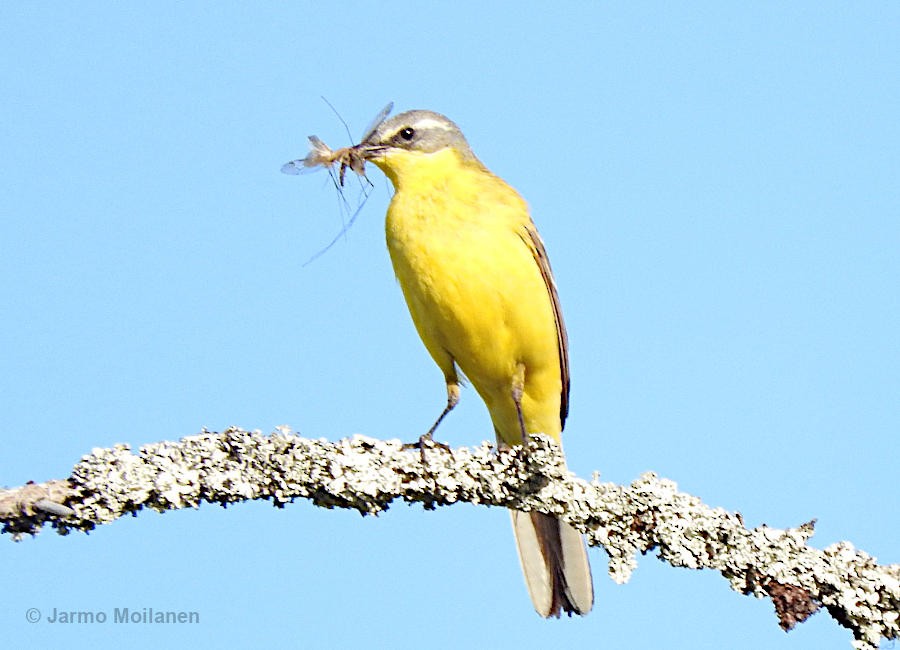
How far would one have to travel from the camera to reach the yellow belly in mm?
7121

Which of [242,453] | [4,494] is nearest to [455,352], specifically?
[242,453]

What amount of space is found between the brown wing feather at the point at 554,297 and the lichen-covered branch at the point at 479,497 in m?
2.36

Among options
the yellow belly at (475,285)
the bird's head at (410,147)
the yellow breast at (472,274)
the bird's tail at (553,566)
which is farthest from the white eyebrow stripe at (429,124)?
the bird's tail at (553,566)

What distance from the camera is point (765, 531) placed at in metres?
5.23

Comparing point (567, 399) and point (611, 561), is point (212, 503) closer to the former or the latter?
point (611, 561)

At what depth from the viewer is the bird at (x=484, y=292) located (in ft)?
23.5

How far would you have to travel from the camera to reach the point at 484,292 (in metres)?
7.13

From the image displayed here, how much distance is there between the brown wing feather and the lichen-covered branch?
2.36 metres

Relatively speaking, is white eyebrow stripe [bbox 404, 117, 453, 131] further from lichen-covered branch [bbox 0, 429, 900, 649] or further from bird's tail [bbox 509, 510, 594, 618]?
lichen-covered branch [bbox 0, 429, 900, 649]

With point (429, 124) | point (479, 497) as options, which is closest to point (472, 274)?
point (429, 124)

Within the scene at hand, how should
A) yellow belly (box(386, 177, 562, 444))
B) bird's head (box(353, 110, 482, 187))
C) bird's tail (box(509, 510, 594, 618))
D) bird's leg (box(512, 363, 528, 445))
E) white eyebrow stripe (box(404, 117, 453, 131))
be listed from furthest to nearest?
white eyebrow stripe (box(404, 117, 453, 131)), bird's head (box(353, 110, 482, 187)), bird's leg (box(512, 363, 528, 445)), bird's tail (box(509, 510, 594, 618)), yellow belly (box(386, 177, 562, 444))

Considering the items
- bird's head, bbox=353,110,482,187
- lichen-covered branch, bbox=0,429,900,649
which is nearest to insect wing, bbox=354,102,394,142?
bird's head, bbox=353,110,482,187

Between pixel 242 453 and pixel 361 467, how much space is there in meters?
0.55

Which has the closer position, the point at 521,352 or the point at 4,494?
the point at 4,494
